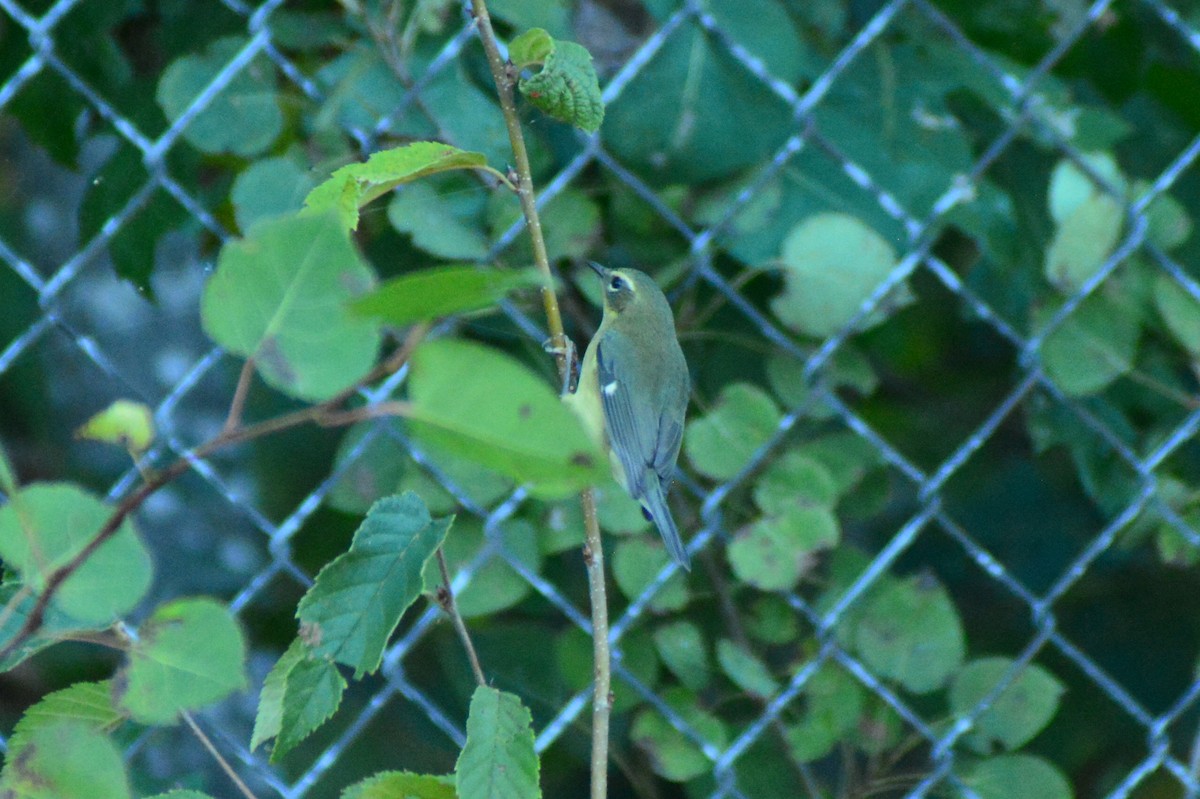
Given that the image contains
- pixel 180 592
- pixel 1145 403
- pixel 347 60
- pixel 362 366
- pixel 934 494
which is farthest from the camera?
pixel 180 592

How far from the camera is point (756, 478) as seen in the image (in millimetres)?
1197

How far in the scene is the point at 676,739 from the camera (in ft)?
3.75

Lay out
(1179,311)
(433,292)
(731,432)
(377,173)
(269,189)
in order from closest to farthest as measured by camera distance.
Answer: (433,292)
(377,173)
(269,189)
(731,432)
(1179,311)

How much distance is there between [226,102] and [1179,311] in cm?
102

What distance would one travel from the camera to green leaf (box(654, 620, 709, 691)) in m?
1.15

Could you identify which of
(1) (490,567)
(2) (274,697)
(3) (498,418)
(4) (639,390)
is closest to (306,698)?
(2) (274,697)

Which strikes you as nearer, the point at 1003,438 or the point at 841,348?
the point at 841,348

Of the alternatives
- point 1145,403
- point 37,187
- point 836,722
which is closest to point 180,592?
point 37,187

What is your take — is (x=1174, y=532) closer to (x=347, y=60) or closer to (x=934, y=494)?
(x=934, y=494)

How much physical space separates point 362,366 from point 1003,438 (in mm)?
1564

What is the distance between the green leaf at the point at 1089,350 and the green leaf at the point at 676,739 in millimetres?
524

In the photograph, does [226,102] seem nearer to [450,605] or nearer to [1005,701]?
[450,605]

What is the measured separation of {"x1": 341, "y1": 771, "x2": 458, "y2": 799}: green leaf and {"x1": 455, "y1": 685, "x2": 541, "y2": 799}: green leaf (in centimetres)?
3

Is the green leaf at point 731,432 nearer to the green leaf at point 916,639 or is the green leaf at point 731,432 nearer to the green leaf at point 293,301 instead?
the green leaf at point 916,639
